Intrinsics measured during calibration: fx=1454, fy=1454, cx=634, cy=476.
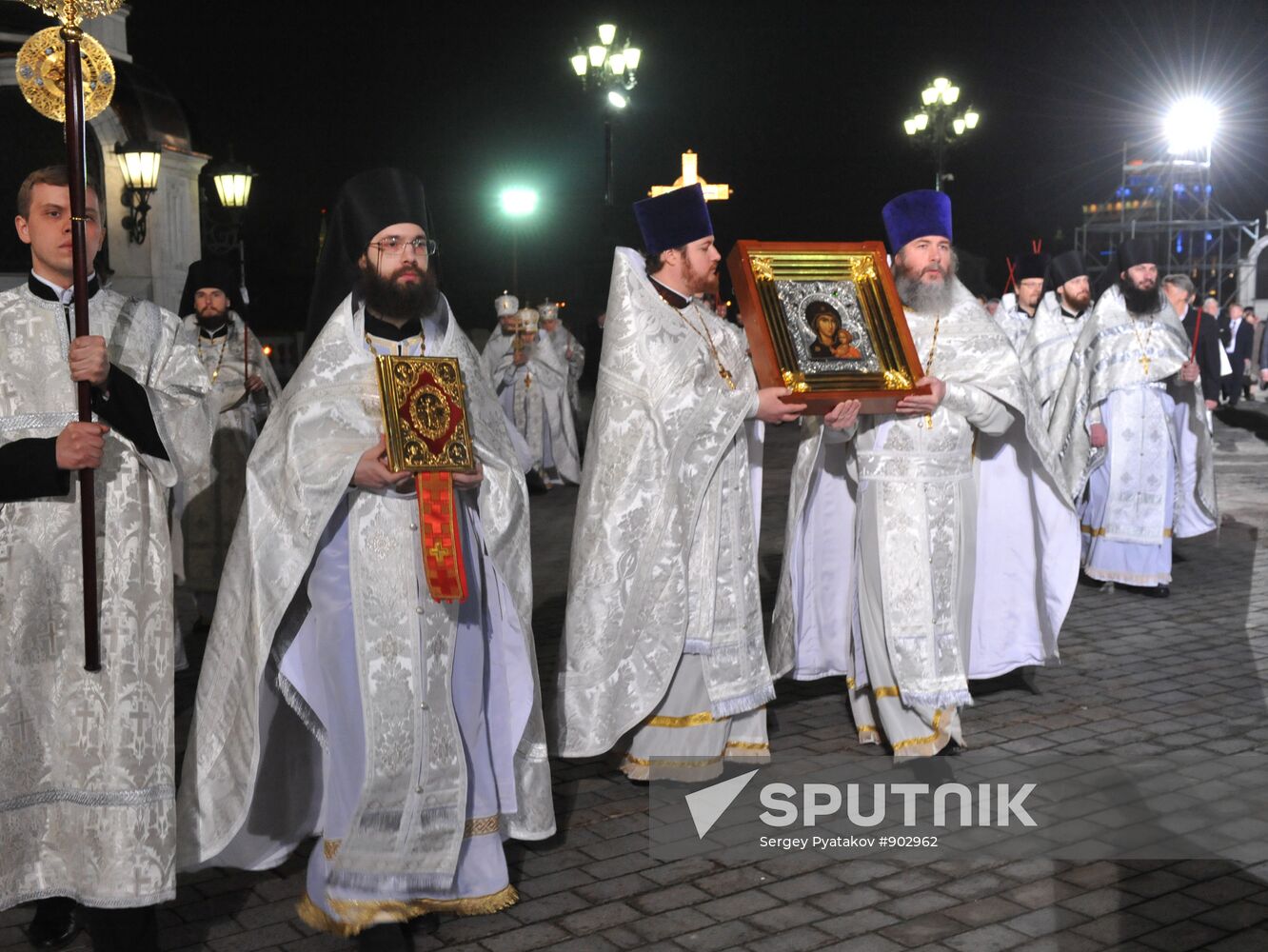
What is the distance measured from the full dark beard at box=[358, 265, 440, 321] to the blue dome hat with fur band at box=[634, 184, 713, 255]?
1.52 meters

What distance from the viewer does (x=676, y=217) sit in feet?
18.3

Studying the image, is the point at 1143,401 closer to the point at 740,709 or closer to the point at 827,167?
the point at 740,709

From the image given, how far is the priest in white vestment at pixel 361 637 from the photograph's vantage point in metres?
4.10

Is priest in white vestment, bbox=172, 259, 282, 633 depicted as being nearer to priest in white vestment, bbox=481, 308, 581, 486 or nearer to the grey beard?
the grey beard

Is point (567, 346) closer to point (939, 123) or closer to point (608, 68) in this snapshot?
point (608, 68)

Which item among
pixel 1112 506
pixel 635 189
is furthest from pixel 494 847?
pixel 635 189

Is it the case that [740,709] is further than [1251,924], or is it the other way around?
[740,709]

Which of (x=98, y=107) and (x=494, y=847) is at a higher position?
(x=98, y=107)

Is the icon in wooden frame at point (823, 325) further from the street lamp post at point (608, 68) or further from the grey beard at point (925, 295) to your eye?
the street lamp post at point (608, 68)

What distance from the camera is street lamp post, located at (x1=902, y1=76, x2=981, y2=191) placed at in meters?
19.9

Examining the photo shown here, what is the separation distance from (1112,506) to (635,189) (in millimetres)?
25864

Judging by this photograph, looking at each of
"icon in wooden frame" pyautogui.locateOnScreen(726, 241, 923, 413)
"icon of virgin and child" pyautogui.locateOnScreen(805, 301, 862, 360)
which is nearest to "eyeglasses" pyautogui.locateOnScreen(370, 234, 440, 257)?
"icon in wooden frame" pyautogui.locateOnScreen(726, 241, 923, 413)

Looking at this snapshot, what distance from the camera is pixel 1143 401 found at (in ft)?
31.1

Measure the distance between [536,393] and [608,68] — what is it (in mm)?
4546
